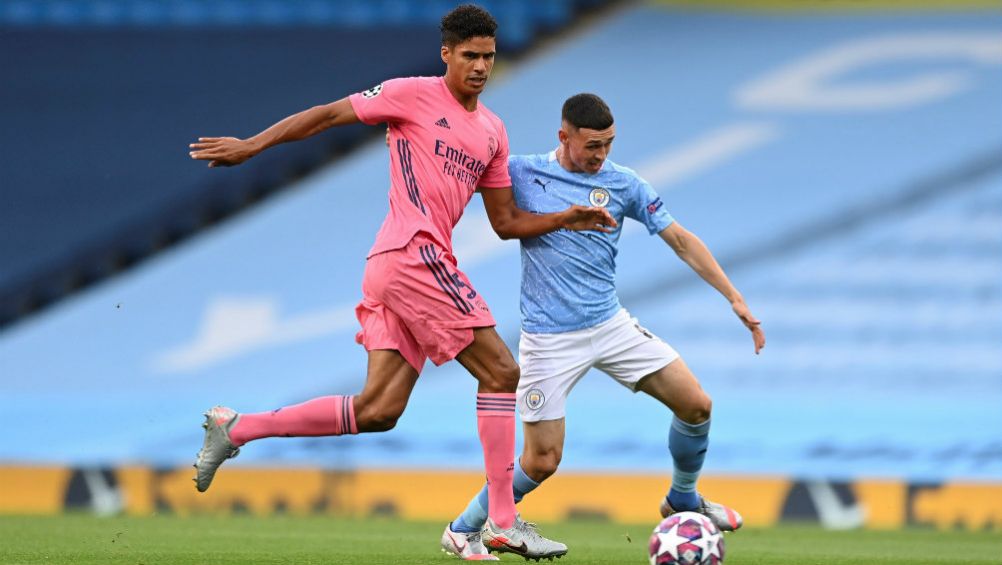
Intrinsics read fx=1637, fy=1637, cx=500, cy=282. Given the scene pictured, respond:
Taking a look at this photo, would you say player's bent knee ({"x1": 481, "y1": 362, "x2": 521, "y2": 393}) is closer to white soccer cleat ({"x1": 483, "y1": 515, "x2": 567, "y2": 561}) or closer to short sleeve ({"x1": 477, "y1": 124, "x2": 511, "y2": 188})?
white soccer cleat ({"x1": 483, "y1": 515, "x2": 567, "y2": 561})

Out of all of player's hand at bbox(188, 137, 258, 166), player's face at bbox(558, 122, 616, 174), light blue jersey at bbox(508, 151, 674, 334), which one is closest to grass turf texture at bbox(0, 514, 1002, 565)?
light blue jersey at bbox(508, 151, 674, 334)

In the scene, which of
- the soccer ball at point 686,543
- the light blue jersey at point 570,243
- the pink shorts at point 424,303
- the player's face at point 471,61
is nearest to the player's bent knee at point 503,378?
the pink shorts at point 424,303

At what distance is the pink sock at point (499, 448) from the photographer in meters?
6.54

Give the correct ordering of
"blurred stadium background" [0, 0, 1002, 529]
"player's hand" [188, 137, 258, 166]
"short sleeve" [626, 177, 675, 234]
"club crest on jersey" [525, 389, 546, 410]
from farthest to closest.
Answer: "blurred stadium background" [0, 0, 1002, 529], "short sleeve" [626, 177, 675, 234], "club crest on jersey" [525, 389, 546, 410], "player's hand" [188, 137, 258, 166]

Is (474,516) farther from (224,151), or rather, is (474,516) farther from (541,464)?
(224,151)

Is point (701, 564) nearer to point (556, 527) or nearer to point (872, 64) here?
point (556, 527)

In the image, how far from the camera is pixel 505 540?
6457 millimetres

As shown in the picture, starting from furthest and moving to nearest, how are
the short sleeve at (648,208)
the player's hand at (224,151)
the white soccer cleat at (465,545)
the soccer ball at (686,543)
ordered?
the short sleeve at (648,208) < the white soccer cleat at (465,545) < the player's hand at (224,151) < the soccer ball at (686,543)

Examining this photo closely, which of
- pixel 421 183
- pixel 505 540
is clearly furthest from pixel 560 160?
A: pixel 505 540

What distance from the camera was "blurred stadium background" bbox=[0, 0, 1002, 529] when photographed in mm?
12836

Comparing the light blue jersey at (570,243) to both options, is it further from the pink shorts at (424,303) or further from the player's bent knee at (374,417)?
the player's bent knee at (374,417)

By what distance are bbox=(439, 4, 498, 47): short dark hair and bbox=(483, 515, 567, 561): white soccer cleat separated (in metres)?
1.94

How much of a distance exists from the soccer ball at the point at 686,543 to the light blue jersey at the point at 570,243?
163cm

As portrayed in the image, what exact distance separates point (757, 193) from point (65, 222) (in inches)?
232
